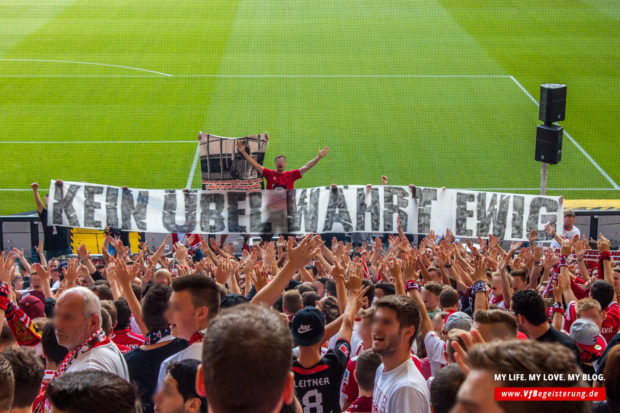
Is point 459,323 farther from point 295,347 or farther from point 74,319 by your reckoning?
point 74,319

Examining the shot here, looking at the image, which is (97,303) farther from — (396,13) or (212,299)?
(396,13)

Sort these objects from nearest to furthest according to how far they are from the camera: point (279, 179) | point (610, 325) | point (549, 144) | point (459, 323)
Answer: point (459, 323), point (610, 325), point (279, 179), point (549, 144)

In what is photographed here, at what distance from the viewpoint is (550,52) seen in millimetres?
24672

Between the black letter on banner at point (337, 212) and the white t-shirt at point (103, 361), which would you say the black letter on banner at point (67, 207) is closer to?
the black letter on banner at point (337, 212)

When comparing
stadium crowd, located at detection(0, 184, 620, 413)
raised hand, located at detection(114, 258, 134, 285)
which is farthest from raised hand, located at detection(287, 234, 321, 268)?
raised hand, located at detection(114, 258, 134, 285)

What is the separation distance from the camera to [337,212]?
30.9 ft

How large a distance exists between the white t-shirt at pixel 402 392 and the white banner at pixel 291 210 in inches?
245

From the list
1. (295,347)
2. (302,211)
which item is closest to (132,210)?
(302,211)

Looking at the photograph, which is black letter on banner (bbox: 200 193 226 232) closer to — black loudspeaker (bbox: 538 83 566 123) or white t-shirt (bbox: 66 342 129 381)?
black loudspeaker (bbox: 538 83 566 123)

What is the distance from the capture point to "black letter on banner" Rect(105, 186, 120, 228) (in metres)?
9.46

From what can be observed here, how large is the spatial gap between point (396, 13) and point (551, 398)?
28773 millimetres

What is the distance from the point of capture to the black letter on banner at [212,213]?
938 cm

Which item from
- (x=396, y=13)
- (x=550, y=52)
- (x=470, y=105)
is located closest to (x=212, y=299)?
(x=470, y=105)

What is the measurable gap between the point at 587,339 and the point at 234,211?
5.86 meters
